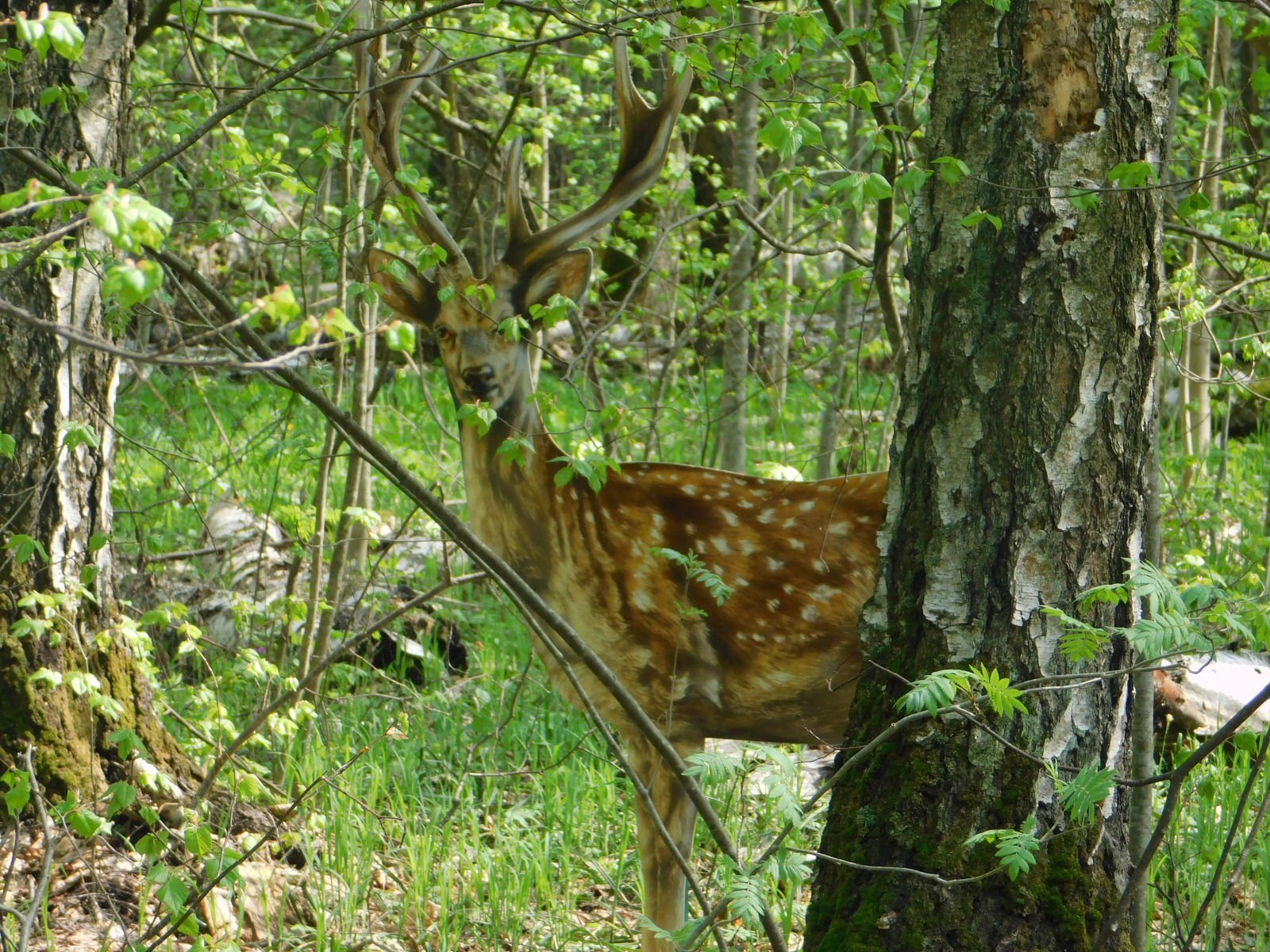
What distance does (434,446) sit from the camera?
814 centimetres

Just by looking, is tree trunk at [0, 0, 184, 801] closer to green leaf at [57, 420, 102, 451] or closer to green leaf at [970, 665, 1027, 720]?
green leaf at [57, 420, 102, 451]

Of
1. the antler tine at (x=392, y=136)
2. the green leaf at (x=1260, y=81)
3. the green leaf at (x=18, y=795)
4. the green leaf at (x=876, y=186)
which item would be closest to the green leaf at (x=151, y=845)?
the green leaf at (x=18, y=795)

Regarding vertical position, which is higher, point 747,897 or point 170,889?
point 747,897

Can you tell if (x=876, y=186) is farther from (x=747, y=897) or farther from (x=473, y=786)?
(x=473, y=786)

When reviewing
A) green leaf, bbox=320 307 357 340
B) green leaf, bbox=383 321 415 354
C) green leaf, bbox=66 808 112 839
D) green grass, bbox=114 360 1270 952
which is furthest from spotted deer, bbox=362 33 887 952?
green leaf, bbox=320 307 357 340

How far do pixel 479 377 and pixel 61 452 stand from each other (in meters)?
1.22

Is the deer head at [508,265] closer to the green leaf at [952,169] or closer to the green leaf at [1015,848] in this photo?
the green leaf at [952,169]

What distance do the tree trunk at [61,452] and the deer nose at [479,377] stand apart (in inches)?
41.3

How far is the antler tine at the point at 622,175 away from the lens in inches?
152

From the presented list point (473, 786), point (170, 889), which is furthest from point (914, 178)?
point (473, 786)

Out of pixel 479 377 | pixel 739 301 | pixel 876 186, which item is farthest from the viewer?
pixel 739 301

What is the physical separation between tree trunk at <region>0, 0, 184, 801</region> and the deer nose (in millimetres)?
1049

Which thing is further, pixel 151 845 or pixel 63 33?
pixel 151 845

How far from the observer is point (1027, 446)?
2.68 meters
